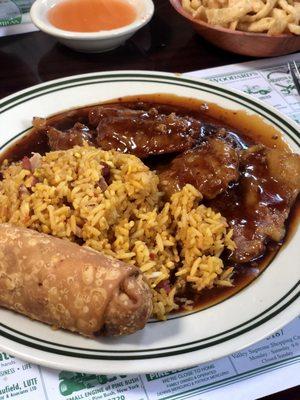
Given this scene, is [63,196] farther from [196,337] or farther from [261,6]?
[261,6]

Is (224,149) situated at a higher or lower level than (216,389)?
higher

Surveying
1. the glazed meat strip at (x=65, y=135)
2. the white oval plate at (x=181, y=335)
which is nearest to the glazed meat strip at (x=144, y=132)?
the glazed meat strip at (x=65, y=135)

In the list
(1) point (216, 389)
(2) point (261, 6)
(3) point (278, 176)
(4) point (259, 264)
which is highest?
(2) point (261, 6)

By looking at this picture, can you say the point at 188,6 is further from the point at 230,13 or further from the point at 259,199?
the point at 259,199

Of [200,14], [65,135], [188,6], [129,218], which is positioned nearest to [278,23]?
[200,14]

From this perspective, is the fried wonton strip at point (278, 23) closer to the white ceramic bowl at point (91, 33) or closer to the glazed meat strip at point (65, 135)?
the white ceramic bowl at point (91, 33)

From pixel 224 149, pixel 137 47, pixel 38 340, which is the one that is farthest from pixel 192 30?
pixel 38 340

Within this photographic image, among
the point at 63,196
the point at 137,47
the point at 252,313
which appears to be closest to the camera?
the point at 252,313
